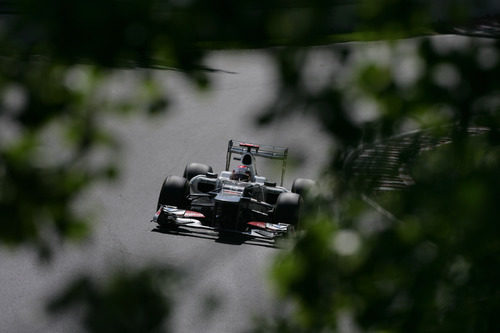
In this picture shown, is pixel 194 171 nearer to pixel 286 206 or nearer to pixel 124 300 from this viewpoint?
pixel 286 206

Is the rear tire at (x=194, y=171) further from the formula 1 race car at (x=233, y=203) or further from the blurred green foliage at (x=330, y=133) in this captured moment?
the blurred green foliage at (x=330, y=133)

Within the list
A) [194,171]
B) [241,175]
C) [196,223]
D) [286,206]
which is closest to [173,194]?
[196,223]

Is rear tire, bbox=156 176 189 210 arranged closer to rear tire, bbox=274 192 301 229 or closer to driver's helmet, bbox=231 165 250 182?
driver's helmet, bbox=231 165 250 182

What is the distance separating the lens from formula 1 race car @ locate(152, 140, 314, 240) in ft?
37.1

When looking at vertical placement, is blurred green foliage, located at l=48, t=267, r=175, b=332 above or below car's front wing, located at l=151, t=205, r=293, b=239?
above

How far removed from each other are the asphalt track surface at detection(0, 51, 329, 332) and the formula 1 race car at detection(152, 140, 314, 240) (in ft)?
1.01

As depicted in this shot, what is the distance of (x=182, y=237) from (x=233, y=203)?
115 centimetres

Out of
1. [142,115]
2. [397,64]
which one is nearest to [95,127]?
[142,115]

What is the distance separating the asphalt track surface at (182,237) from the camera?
6.01ft

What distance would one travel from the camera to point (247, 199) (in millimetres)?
11242

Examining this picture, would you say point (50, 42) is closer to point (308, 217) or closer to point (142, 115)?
point (142, 115)

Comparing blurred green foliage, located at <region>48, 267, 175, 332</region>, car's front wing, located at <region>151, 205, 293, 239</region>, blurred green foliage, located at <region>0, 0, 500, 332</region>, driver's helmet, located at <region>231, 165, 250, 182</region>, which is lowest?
car's front wing, located at <region>151, 205, 293, 239</region>

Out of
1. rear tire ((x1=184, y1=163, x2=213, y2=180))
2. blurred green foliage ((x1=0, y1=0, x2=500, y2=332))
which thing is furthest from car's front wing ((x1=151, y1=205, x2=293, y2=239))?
blurred green foliage ((x1=0, y1=0, x2=500, y2=332))

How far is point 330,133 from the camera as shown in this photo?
1875mm
